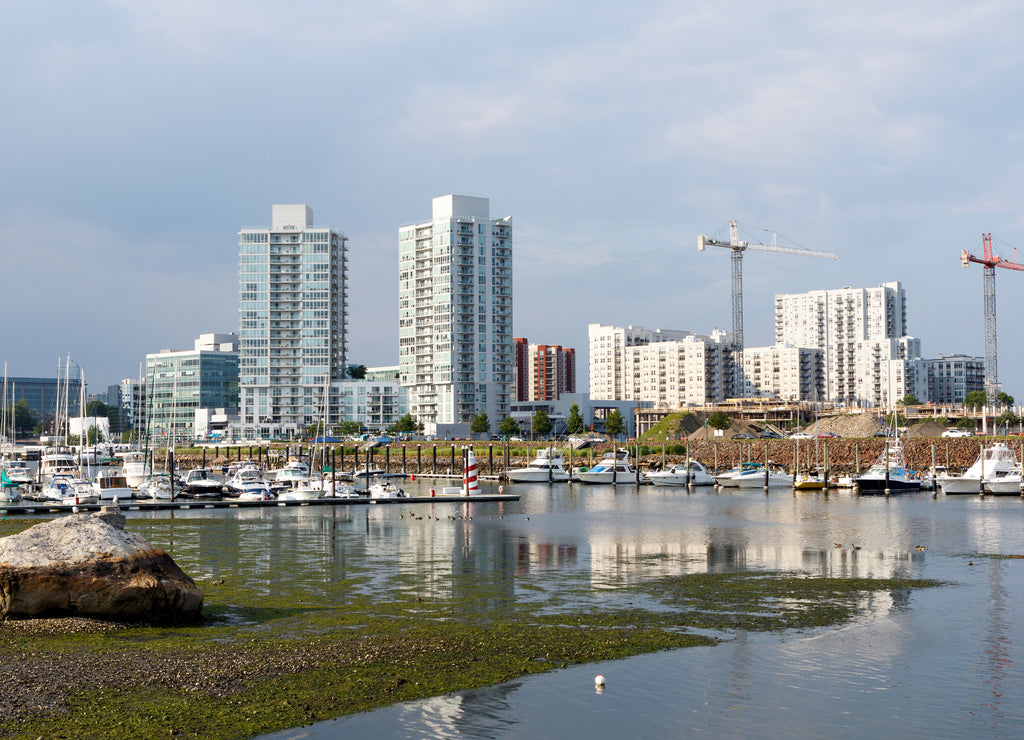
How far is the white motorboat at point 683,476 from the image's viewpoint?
124125 millimetres

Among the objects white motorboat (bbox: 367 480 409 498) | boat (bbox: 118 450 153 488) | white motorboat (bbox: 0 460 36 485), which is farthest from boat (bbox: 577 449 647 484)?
white motorboat (bbox: 0 460 36 485)

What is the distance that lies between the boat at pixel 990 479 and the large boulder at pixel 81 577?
95.5 meters

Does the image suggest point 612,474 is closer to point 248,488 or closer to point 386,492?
point 386,492

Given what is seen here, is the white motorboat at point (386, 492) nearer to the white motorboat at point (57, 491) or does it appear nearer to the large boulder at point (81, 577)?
the white motorboat at point (57, 491)

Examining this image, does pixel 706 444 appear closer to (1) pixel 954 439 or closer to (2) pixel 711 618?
(1) pixel 954 439

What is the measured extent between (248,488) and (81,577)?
69442 mm

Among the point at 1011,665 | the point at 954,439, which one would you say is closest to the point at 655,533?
the point at 1011,665

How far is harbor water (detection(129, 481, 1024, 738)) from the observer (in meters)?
19.4

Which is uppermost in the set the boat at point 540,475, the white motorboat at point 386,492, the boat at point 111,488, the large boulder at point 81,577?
the large boulder at point 81,577

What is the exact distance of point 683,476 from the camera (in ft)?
407

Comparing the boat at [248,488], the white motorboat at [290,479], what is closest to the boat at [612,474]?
the white motorboat at [290,479]

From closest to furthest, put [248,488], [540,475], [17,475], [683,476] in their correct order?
[248,488]
[17,475]
[683,476]
[540,475]

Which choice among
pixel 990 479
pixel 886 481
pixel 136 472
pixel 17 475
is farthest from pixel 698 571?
pixel 136 472

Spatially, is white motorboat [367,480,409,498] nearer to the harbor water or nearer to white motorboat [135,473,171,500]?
the harbor water
